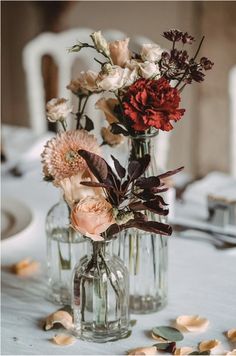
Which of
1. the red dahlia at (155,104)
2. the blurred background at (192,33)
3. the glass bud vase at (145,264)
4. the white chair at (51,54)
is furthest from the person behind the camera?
the blurred background at (192,33)

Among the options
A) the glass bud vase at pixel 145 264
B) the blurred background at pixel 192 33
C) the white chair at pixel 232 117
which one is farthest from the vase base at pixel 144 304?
the blurred background at pixel 192 33

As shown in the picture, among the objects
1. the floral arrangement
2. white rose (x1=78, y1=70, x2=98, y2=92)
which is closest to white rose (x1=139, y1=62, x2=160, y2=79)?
the floral arrangement

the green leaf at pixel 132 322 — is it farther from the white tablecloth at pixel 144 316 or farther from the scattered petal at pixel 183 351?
the scattered petal at pixel 183 351

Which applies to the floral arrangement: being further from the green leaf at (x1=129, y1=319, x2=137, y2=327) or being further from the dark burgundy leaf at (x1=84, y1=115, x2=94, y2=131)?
the green leaf at (x1=129, y1=319, x2=137, y2=327)

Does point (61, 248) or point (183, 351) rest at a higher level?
point (61, 248)

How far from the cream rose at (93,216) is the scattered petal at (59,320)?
0.20 meters

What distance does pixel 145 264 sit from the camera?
4.07 ft

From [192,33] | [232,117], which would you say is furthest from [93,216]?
[192,33]

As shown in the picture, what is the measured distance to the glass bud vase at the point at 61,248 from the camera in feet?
4.25

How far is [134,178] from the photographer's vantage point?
41.0 inches

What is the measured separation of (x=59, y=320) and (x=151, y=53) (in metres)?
0.45

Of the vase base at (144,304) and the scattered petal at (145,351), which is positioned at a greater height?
the vase base at (144,304)

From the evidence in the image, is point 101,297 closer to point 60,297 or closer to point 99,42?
point 60,297

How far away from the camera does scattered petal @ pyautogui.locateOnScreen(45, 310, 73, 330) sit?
3.84ft
